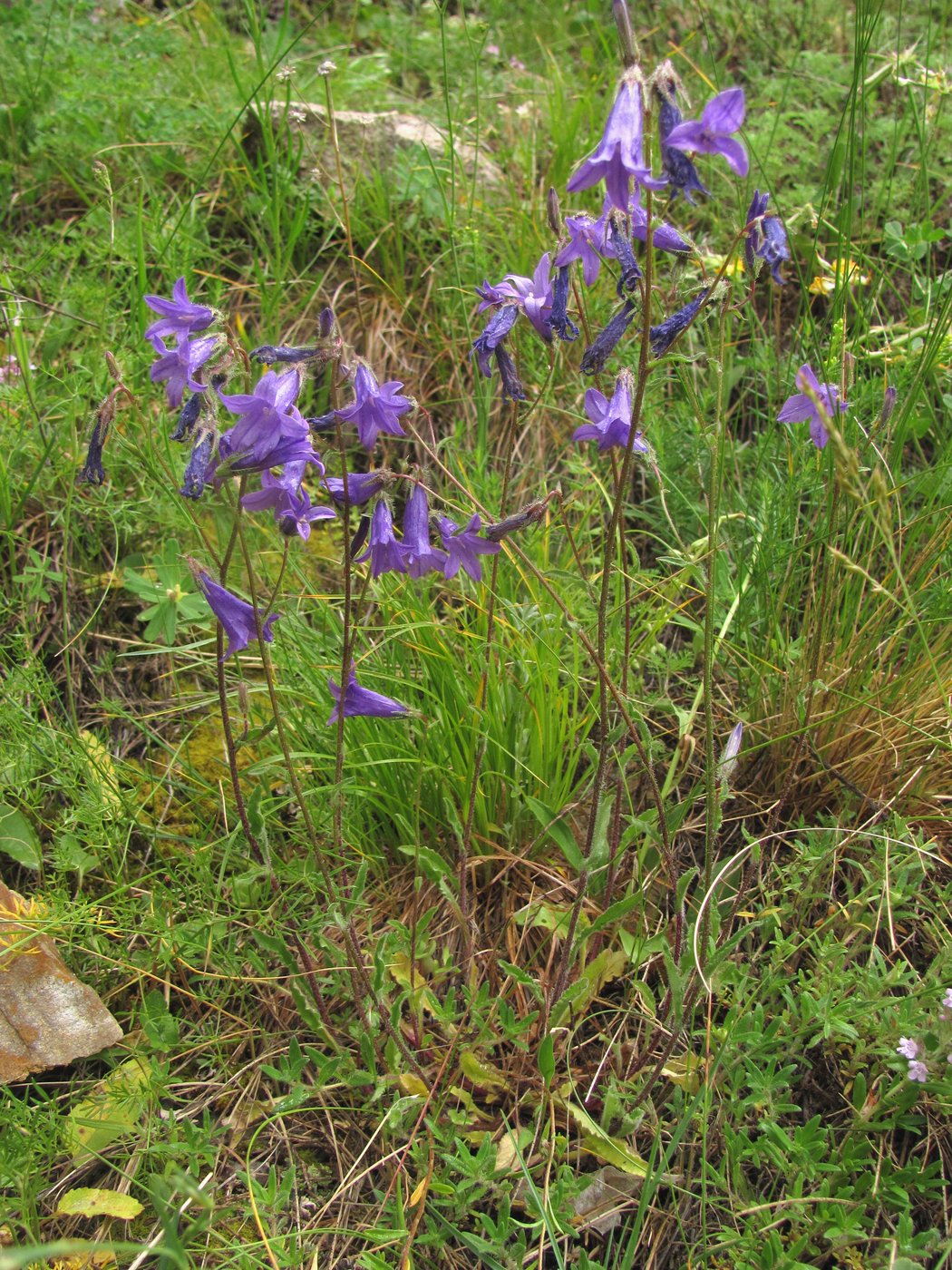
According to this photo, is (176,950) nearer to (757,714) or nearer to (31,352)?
(757,714)

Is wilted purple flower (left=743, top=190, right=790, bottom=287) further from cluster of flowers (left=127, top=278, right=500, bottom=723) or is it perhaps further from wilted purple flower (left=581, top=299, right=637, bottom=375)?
cluster of flowers (left=127, top=278, right=500, bottom=723)

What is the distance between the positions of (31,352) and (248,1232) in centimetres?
287

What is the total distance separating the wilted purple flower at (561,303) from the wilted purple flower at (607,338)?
0.06 m

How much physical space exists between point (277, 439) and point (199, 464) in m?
0.16

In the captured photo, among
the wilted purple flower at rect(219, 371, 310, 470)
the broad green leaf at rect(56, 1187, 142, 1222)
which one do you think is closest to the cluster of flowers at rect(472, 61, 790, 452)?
the wilted purple flower at rect(219, 371, 310, 470)

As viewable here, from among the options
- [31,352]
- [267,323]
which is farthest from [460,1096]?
[31,352]

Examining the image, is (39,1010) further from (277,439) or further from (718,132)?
(718,132)

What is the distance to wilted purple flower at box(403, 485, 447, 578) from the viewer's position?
1921 mm

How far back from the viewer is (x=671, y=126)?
149 cm

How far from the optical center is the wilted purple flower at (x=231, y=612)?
6.06 ft

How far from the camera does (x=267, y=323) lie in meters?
3.47

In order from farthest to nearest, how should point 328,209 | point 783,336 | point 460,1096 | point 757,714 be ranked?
point 328,209 < point 783,336 < point 757,714 < point 460,1096

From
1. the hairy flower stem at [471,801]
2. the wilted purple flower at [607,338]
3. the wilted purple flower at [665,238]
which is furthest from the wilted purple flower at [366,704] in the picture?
the wilted purple flower at [665,238]

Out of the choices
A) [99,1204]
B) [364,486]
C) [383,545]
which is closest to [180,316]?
[364,486]
